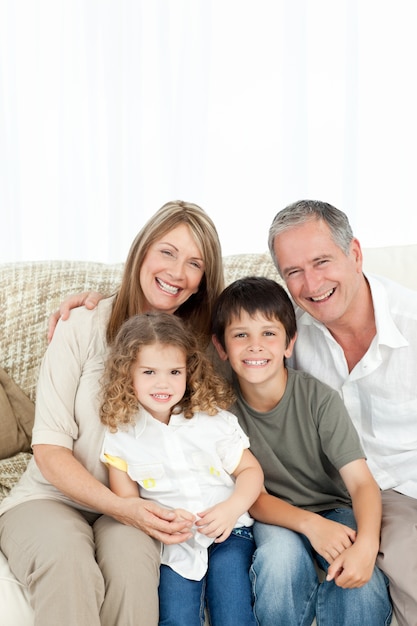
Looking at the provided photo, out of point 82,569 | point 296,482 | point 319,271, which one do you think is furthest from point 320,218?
point 82,569

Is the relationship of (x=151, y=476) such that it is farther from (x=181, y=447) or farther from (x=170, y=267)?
(x=170, y=267)

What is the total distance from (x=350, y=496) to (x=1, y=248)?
229cm

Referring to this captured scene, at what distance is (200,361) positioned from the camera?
1973 mm

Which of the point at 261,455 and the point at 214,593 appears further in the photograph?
the point at 261,455

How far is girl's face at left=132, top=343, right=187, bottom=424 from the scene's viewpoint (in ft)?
6.17

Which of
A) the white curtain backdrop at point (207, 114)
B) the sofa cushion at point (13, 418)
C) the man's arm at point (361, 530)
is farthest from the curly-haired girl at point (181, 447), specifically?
the white curtain backdrop at point (207, 114)

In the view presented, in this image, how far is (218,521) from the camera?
177 cm

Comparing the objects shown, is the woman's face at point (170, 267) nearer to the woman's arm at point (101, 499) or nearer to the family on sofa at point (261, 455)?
the family on sofa at point (261, 455)

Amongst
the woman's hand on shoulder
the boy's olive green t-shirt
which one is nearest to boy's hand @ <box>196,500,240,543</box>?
the boy's olive green t-shirt

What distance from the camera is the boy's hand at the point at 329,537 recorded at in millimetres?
1749

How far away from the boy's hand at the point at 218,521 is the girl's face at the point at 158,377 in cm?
28

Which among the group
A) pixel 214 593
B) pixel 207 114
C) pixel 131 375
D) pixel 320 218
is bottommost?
pixel 214 593

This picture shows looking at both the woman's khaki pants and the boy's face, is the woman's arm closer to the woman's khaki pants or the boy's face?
the woman's khaki pants

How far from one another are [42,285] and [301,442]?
1.00 meters
